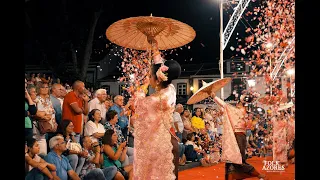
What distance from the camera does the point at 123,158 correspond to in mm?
5598

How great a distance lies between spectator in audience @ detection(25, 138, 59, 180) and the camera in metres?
4.23

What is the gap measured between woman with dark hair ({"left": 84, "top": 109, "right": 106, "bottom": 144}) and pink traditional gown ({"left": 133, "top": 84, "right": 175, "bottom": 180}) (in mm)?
1383

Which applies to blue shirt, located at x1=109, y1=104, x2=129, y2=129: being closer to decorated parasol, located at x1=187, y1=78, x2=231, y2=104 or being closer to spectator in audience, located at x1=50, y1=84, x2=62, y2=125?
spectator in audience, located at x1=50, y1=84, x2=62, y2=125

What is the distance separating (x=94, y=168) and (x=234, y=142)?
2.25m

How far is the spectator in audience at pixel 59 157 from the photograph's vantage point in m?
4.48

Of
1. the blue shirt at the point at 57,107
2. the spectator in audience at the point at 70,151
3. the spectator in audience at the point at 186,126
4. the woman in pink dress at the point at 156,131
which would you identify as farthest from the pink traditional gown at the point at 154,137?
the spectator in audience at the point at 186,126

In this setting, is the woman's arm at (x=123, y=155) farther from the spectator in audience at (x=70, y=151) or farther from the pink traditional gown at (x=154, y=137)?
the pink traditional gown at (x=154, y=137)

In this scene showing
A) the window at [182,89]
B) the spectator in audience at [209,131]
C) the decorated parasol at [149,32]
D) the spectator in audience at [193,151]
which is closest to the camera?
the decorated parasol at [149,32]

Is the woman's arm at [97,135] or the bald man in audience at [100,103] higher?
the bald man in audience at [100,103]

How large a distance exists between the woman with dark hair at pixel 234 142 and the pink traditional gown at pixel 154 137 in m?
1.90

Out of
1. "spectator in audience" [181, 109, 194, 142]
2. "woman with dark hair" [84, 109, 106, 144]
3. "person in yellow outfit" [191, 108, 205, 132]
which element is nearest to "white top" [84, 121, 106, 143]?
"woman with dark hair" [84, 109, 106, 144]
